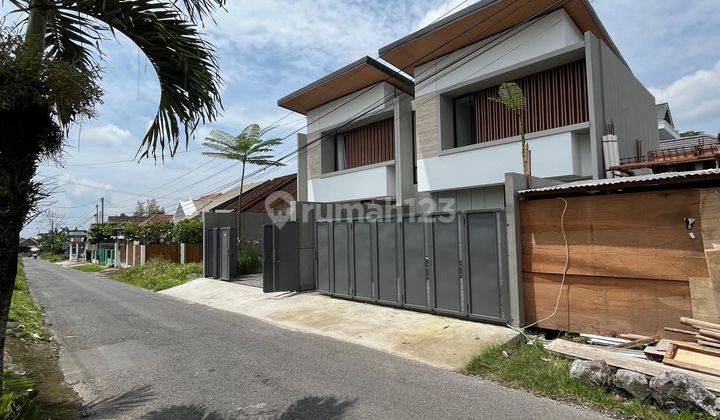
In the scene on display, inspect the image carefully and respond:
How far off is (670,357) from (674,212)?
78.4 inches

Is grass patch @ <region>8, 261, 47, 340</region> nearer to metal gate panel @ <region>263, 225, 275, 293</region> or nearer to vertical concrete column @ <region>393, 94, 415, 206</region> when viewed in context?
metal gate panel @ <region>263, 225, 275, 293</region>

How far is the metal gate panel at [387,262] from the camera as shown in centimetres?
935

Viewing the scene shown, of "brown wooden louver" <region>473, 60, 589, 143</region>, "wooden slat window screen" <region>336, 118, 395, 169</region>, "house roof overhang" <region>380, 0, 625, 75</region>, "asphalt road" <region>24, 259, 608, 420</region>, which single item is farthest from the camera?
"wooden slat window screen" <region>336, 118, 395, 169</region>

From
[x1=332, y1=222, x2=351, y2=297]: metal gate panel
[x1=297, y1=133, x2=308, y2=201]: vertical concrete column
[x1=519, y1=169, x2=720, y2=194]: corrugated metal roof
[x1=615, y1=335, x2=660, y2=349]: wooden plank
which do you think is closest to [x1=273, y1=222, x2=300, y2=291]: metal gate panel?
[x1=332, y1=222, x2=351, y2=297]: metal gate panel

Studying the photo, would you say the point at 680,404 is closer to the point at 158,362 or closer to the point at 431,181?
the point at 158,362

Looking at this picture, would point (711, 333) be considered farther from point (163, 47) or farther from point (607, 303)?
point (163, 47)

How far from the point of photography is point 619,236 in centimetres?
617

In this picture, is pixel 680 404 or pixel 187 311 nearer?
pixel 680 404

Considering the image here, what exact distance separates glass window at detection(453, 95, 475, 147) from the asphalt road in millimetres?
7160

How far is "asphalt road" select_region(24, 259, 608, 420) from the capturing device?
443 centimetres

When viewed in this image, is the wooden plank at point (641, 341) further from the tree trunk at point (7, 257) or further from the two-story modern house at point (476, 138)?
the tree trunk at point (7, 257)

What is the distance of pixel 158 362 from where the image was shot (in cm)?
625

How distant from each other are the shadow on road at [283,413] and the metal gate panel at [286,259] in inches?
287

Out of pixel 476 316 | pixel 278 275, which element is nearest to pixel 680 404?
pixel 476 316
